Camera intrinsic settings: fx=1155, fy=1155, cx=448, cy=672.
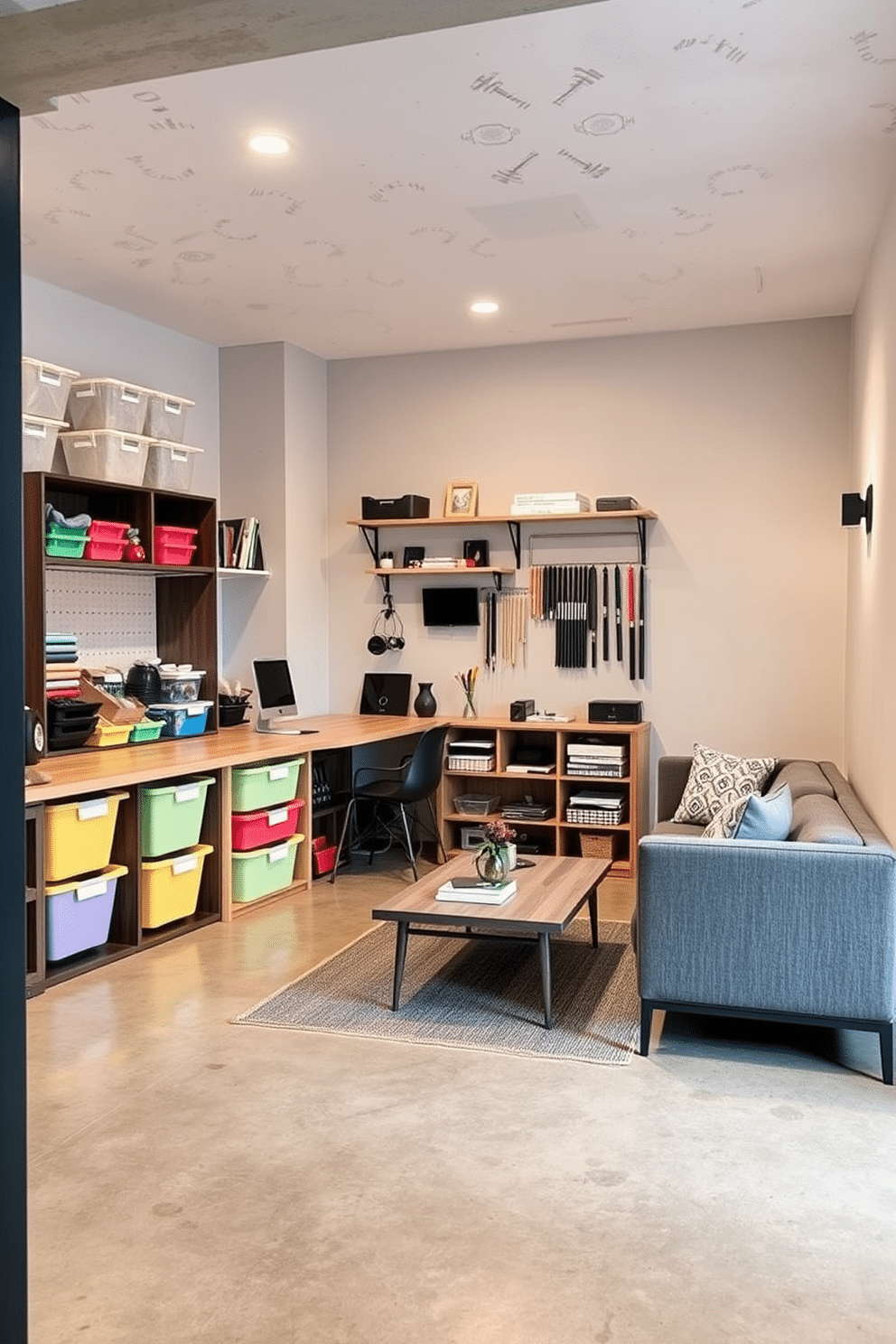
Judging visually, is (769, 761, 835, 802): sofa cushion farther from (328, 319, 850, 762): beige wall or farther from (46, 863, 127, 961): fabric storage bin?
(46, 863, 127, 961): fabric storage bin

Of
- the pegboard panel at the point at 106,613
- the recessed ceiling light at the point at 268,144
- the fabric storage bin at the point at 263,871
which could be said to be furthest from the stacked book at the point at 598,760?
the recessed ceiling light at the point at 268,144

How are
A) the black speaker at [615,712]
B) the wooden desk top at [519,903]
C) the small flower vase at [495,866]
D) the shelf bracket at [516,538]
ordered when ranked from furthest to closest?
the shelf bracket at [516,538], the black speaker at [615,712], the small flower vase at [495,866], the wooden desk top at [519,903]

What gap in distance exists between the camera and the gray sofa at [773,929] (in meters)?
3.30

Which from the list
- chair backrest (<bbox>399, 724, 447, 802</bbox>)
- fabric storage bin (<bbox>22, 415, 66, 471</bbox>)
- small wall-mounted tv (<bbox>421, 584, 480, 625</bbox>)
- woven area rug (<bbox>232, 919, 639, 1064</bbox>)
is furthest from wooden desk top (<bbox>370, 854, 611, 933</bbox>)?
fabric storage bin (<bbox>22, 415, 66, 471</bbox>)

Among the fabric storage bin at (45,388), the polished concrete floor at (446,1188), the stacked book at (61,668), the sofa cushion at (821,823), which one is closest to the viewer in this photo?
the polished concrete floor at (446,1188)

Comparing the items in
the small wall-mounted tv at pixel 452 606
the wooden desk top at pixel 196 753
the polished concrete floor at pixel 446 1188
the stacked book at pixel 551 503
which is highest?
the stacked book at pixel 551 503

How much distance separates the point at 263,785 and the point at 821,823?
265 centimetres

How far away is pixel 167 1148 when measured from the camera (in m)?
2.90

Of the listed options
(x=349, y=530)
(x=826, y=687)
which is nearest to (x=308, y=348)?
(x=349, y=530)

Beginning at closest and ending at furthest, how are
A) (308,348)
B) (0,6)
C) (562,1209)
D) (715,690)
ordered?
1. (0,6)
2. (562,1209)
3. (715,690)
4. (308,348)

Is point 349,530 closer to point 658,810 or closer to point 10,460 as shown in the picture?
point 658,810

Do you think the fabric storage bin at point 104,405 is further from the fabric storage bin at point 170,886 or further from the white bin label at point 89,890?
the white bin label at point 89,890

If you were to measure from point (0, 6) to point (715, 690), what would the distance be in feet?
17.1

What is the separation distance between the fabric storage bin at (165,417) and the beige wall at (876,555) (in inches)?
126
